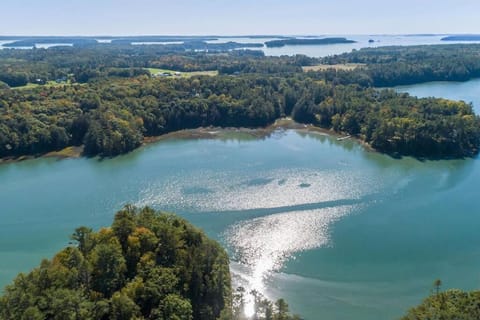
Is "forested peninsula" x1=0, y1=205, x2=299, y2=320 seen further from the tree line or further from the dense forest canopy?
the tree line

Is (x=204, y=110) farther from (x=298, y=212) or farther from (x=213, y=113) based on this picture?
(x=298, y=212)

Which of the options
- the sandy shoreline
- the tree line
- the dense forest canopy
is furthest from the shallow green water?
the sandy shoreline

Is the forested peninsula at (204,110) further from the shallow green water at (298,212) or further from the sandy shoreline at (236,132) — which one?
the shallow green water at (298,212)

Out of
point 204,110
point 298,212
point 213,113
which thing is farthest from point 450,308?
point 204,110

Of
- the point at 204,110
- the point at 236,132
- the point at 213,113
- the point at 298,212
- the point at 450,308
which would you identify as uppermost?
the point at 204,110

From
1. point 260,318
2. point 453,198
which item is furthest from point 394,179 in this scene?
point 260,318

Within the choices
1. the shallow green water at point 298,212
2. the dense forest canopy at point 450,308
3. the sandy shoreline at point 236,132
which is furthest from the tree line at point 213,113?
the dense forest canopy at point 450,308
